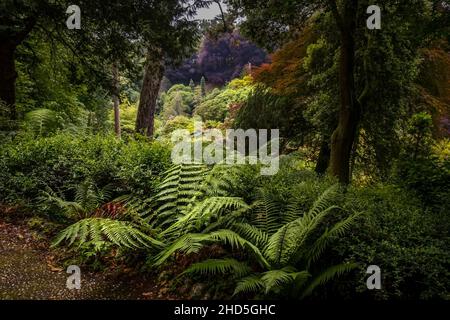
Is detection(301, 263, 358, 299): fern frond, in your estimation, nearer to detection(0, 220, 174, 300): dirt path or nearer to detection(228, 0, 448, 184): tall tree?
detection(0, 220, 174, 300): dirt path

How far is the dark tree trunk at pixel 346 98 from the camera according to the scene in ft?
20.3

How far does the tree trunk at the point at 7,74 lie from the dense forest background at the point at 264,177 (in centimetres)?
3

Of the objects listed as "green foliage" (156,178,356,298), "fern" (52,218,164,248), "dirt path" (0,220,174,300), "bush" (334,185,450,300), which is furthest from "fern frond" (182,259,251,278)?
"bush" (334,185,450,300)

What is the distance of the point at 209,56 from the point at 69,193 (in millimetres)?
34682

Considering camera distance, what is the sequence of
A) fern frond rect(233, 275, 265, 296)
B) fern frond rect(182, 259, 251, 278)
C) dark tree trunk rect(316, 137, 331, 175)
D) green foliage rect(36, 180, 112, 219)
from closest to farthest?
fern frond rect(233, 275, 265, 296), fern frond rect(182, 259, 251, 278), green foliage rect(36, 180, 112, 219), dark tree trunk rect(316, 137, 331, 175)

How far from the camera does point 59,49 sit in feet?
33.8

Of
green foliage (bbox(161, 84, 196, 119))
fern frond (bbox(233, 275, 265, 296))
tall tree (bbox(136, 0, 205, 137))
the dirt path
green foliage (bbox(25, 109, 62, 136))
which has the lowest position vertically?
the dirt path

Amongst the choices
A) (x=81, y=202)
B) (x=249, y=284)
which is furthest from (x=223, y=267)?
(x=81, y=202)

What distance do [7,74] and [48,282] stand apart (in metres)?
5.55

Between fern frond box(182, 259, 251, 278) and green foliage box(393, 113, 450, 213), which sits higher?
green foliage box(393, 113, 450, 213)

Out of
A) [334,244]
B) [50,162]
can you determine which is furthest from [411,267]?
[50,162]

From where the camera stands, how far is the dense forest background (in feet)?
12.0

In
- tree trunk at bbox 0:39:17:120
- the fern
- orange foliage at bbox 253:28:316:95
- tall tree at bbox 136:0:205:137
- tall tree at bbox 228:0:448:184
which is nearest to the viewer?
the fern

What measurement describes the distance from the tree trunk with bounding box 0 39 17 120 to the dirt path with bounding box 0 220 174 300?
13.6 ft
